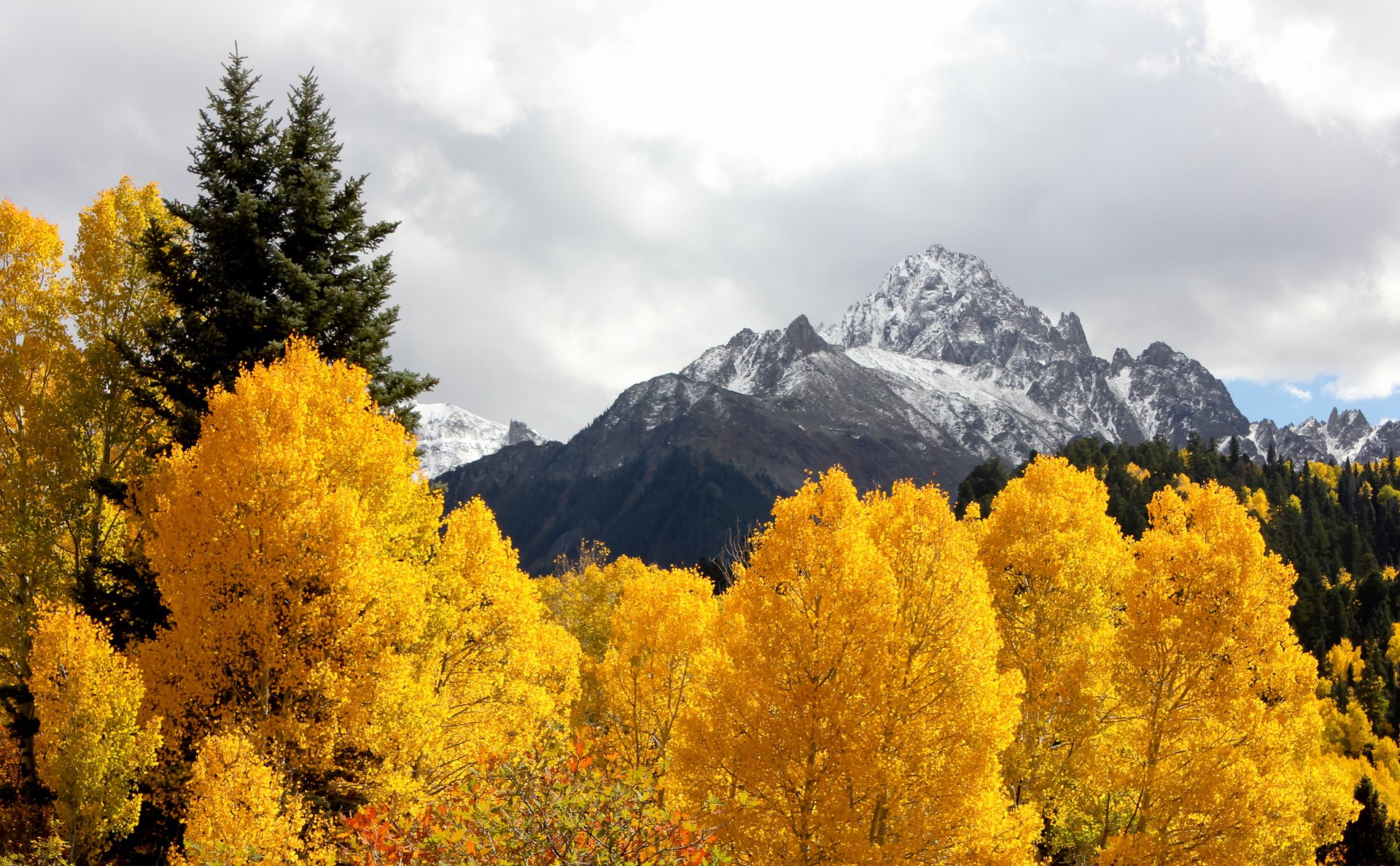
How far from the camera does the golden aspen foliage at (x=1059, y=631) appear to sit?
70.5 ft

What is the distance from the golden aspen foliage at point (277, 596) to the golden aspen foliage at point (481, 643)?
176 inches

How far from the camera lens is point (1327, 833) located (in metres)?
26.1

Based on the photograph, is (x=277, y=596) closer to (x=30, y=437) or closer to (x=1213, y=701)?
(x=30, y=437)

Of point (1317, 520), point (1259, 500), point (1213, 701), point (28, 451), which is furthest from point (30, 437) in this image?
point (1317, 520)

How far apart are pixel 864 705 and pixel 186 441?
16938 mm

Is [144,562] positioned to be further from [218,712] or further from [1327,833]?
[1327,833]

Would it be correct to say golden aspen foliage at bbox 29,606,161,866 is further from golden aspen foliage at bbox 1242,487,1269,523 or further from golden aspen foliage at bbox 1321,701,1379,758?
golden aspen foliage at bbox 1242,487,1269,523

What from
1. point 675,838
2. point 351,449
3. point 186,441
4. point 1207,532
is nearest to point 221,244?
point 186,441

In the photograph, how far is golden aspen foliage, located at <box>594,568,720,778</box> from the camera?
29.0 metres

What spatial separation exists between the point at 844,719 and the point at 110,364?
21198 millimetres

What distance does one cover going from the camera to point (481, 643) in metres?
22.8

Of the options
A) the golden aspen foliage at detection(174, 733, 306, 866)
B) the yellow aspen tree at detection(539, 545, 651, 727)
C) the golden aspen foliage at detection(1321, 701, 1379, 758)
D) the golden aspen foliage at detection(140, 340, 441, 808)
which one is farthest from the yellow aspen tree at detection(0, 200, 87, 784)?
the golden aspen foliage at detection(1321, 701, 1379, 758)

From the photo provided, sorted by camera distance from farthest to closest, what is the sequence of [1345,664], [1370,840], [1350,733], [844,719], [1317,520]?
[1317,520]
[1345,664]
[1350,733]
[1370,840]
[844,719]

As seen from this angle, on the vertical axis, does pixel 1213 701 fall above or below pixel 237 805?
above
